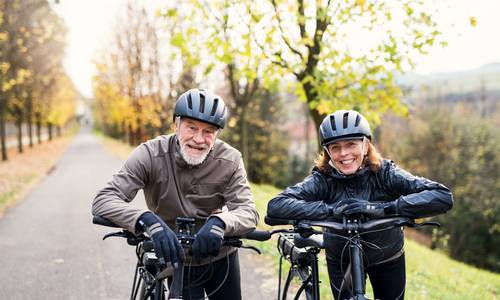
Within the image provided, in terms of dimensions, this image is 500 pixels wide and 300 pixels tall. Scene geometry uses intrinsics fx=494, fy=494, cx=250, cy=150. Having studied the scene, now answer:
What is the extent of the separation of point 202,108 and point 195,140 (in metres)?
0.19

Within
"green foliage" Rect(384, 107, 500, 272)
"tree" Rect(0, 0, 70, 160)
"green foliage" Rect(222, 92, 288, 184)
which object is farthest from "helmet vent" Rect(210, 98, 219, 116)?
"green foliage" Rect(222, 92, 288, 184)

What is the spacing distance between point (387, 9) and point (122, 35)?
86.3 ft

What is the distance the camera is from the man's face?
2.86 meters

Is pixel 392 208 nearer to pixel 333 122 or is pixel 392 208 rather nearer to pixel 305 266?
pixel 333 122

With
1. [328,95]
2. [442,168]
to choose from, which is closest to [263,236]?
[328,95]

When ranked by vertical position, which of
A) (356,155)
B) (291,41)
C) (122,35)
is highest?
(122,35)

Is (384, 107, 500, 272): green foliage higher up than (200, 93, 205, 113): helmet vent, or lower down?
lower down

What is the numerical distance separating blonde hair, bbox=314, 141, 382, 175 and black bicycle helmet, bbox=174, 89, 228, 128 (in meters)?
0.76

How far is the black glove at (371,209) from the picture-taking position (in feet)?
8.50

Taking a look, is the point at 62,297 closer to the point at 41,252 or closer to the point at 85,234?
the point at 41,252

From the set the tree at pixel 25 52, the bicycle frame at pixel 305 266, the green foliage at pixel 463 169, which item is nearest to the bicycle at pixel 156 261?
the bicycle frame at pixel 305 266

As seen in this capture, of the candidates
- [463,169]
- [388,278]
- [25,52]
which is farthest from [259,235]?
[463,169]

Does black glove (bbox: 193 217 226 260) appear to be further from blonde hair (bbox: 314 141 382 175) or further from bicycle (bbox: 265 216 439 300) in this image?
blonde hair (bbox: 314 141 382 175)

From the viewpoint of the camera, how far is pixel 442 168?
35.4m
